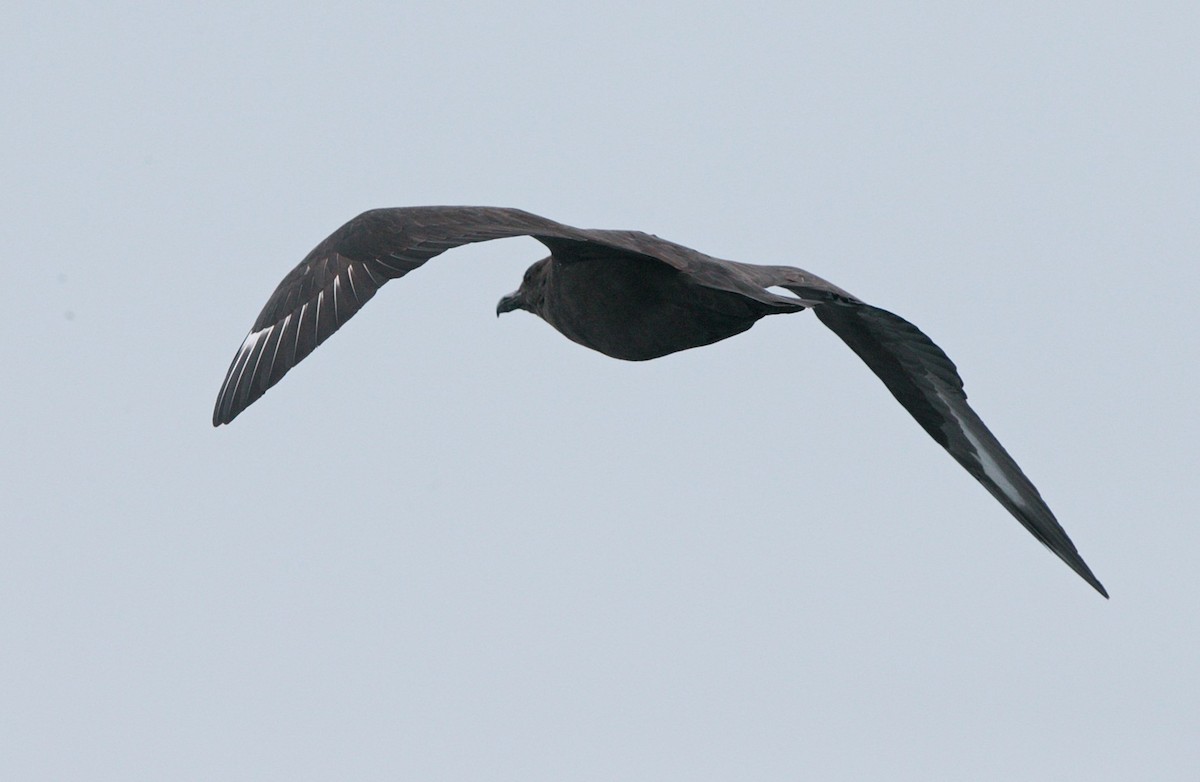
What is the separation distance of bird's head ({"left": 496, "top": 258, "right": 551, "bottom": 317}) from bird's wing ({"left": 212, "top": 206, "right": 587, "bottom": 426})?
1.88 meters

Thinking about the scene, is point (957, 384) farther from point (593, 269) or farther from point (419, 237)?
point (419, 237)

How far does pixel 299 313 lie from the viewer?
344 inches

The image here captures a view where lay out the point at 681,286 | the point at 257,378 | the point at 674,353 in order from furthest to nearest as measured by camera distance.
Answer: the point at 674,353, the point at 681,286, the point at 257,378

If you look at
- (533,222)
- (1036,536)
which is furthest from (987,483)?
(533,222)

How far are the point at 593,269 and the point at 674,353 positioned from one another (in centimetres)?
68

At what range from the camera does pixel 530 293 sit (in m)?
11.1

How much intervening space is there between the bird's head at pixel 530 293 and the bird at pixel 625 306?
0.01 metres

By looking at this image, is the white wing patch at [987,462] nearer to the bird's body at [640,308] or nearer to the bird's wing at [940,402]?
the bird's wing at [940,402]

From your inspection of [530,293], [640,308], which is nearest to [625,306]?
[640,308]

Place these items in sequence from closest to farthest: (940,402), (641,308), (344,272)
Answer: (344,272), (641,308), (940,402)

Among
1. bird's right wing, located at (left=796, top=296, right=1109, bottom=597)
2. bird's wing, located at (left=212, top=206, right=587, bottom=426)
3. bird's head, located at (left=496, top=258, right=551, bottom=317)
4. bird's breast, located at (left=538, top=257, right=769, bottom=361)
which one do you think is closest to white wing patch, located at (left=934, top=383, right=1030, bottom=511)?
bird's right wing, located at (left=796, top=296, right=1109, bottom=597)

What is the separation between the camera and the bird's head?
10922 mm

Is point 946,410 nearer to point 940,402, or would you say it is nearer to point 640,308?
point 940,402

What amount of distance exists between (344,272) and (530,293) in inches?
101
